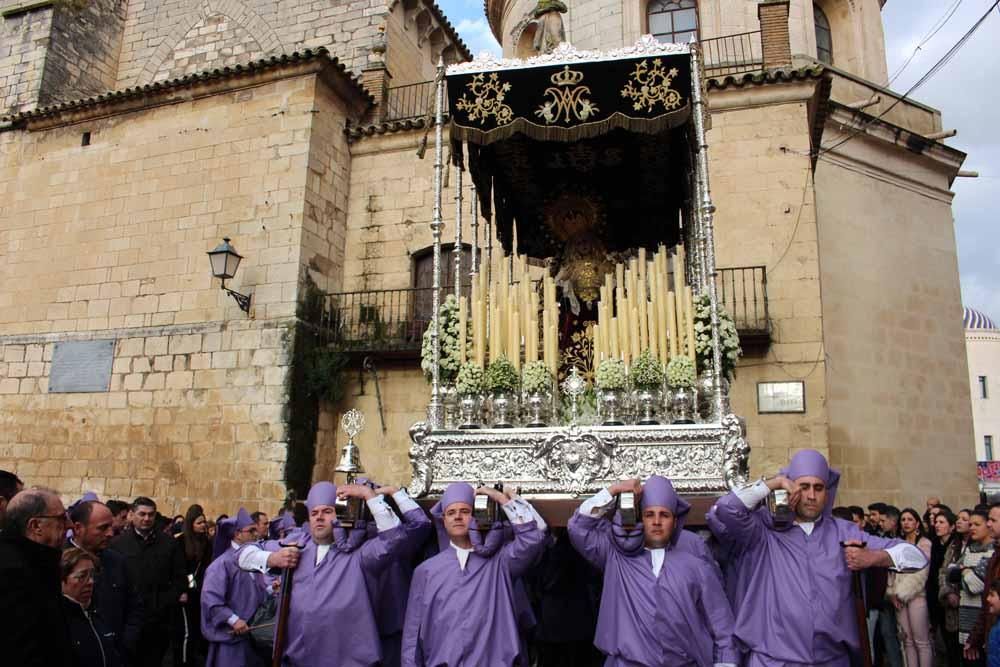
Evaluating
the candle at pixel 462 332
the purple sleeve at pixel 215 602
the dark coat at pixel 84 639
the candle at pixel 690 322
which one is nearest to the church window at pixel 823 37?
the candle at pixel 690 322

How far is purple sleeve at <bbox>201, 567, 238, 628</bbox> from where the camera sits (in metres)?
4.98

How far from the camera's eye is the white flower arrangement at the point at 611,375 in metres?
5.69

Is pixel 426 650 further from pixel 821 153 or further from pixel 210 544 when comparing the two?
pixel 821 153

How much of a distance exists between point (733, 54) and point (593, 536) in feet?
37.5

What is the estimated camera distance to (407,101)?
15.3 m

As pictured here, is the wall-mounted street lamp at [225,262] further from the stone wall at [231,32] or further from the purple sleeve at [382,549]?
the purple sleeve at [382,549]

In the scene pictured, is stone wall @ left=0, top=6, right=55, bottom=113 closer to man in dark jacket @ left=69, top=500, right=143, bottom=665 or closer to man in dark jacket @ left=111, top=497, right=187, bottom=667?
man in dark jacket @ left=111, top=497, right=187, bottom=667

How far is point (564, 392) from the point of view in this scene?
605cm

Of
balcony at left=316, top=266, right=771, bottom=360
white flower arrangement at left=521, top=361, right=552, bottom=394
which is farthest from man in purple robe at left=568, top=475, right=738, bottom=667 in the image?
balcony at left=316, top=266, right=771, bottom=360

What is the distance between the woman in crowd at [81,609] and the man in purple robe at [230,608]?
55.8 inches

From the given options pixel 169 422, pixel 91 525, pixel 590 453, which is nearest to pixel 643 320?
pixel 590 453

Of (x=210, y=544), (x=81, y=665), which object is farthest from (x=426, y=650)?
(x=210, y=544)

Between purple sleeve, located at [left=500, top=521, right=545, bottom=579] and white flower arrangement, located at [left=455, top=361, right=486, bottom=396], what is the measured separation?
1901 millimetres

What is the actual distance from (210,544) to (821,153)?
11.0 metres
